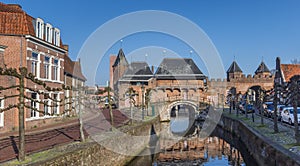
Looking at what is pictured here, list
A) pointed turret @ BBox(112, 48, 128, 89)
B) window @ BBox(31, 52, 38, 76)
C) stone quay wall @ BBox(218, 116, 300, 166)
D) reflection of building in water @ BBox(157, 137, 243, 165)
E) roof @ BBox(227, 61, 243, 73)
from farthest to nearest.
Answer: roof @ BBox(227, 61, 243, 73) → pointed turret @ BBox(112, 48, 128, 89) → window @ BBox(31, 52, 38, 76) → reflection of building in water @ BBox(157, 137, 243, 165) → stone quay wall @ BBox(218, 116, 300, 166)

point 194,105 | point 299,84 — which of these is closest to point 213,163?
point 299,84

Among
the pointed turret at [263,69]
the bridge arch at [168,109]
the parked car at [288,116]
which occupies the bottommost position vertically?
the bridge arch at [168,109]

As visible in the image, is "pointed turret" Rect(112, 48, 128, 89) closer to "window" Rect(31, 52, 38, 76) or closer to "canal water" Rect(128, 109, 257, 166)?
"canal water" Rect(128, 109, 257, 166)

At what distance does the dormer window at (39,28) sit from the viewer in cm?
2073

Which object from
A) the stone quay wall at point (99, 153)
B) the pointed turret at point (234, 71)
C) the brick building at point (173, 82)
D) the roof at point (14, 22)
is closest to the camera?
the stone quay wall at point (99, 153)

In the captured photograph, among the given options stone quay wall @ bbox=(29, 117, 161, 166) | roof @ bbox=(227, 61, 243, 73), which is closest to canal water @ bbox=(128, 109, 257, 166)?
stone quay wall @ bbox=(29, 117, 161, 166)

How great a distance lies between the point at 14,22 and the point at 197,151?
52.9ft

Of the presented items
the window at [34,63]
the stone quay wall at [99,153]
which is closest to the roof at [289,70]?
the stone quay wall at [99,153]

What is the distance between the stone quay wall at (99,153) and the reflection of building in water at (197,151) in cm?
222

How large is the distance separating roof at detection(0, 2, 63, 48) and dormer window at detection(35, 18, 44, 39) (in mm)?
933

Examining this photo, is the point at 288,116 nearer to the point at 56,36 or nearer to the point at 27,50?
the point at 27,50

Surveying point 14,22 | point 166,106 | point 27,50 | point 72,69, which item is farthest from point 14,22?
point 166,106

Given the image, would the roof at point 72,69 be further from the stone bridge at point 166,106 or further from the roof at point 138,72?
the roof at point 138,72

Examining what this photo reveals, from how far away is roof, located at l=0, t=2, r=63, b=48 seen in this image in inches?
731
